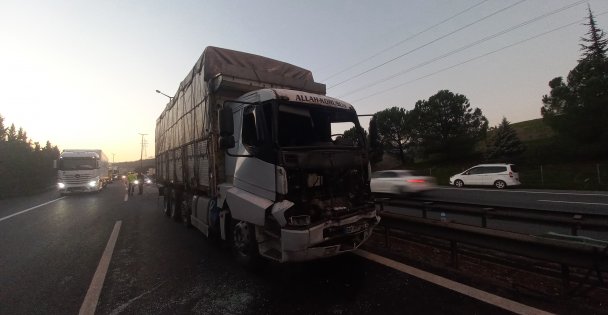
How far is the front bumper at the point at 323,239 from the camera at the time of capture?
3.82 meters

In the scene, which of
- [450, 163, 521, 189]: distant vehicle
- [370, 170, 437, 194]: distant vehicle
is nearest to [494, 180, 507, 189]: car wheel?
[450, 163, 521, 189]: distant vehicle

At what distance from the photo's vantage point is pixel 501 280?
155 inches

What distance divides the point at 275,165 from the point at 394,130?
52200 millimetres

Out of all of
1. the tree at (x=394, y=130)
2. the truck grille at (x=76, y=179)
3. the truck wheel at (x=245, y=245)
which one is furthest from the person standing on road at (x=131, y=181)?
the tree at (x=394, y=130)

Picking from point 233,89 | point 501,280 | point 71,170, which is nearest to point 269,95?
point 233,89

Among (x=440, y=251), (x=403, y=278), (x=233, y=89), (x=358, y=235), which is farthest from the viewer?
(x=233, y=89)

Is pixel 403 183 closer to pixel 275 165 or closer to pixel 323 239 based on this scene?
pixel 323 239

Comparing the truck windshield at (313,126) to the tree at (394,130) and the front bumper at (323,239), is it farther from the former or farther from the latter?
the tree at (394,130)

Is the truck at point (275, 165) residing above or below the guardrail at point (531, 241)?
above

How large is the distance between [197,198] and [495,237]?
584 centimetres

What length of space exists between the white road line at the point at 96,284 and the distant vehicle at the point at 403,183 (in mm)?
11619

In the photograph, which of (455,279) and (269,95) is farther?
(269,95)

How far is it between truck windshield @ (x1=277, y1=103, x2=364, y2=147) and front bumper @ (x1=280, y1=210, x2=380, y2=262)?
4.15ft

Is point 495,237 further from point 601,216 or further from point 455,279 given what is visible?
point 601,216
